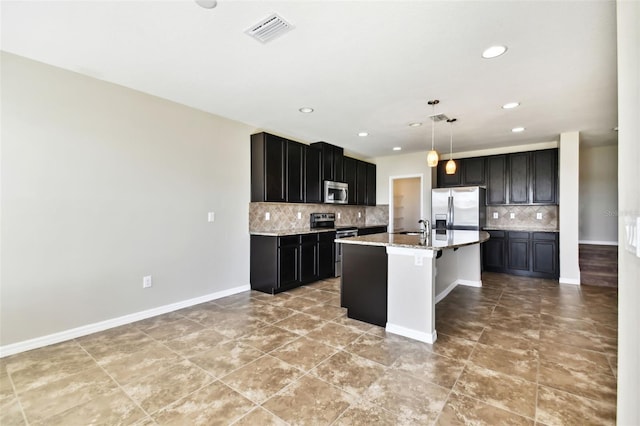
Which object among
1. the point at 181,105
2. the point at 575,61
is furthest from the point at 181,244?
the point at 575,61

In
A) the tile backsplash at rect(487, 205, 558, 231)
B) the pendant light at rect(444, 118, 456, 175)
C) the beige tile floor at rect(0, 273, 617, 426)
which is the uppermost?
the pendant light at rect(444, 118, 456, 175)

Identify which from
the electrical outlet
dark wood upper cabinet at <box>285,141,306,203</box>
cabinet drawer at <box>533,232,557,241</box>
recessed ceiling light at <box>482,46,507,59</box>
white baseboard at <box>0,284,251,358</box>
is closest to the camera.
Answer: recessed ceiling light at <box>482,46,507,59</box>

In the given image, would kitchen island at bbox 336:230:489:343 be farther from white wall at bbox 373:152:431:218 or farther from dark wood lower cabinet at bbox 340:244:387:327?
white wall at bbox 373:152:431:218

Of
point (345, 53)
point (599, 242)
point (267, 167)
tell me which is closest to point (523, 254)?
point (599, 242)

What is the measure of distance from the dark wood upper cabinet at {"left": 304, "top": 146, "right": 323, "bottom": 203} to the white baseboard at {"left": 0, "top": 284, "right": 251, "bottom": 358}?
7.08ft

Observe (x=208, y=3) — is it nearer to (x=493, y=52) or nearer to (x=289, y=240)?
(x=493, y=52)

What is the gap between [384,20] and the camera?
6.47ft

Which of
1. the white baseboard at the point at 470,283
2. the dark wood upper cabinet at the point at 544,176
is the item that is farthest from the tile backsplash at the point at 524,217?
the white baseboard at the point at 470,283

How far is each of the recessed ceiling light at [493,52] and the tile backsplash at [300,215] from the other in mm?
3295

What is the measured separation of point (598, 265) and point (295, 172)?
20.3 feet

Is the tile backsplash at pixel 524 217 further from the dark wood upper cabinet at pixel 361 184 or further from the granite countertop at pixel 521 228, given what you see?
the dark wood upper cabinet at pixel 361 184

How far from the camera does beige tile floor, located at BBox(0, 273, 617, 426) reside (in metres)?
1.73

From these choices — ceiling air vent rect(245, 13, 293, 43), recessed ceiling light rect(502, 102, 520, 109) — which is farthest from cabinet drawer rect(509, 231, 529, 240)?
ceiling air vent rect(245, 13, 293, 43)

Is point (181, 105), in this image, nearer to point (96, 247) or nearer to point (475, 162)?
point (96, 247)
